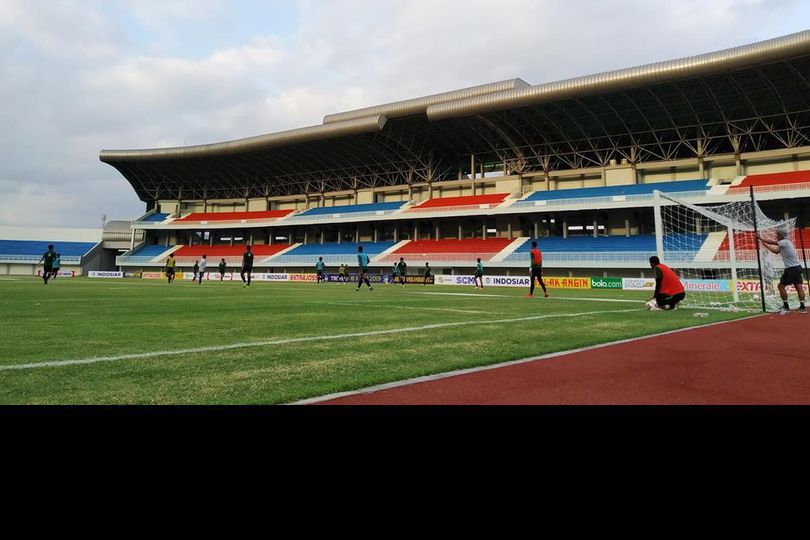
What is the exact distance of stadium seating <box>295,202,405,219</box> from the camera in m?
50.5

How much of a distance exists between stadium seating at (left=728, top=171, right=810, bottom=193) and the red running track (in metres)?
36.5

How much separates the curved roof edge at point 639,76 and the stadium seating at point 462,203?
9038mm

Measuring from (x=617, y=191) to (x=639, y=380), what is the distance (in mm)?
40892

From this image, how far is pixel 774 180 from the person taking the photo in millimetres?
34812

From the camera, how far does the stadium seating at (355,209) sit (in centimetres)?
5053

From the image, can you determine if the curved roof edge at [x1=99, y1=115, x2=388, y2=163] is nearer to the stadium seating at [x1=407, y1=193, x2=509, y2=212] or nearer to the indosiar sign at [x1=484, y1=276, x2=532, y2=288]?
the stadium seating at [x1=407, y1=193, x2=509, y2=212]

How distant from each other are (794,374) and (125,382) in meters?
5.68

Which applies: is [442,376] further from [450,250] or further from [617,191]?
[617,191]

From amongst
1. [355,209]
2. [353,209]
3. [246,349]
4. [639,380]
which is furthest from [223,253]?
[639,380]

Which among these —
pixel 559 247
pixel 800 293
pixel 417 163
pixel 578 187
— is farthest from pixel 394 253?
pixel 800 293

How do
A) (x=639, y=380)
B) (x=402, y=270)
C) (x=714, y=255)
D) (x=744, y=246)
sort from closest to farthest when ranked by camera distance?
(x=639, y=380) → (x=744, y=246) → (x=714, y=255) → (x=402, y=270)

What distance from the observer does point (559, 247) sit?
40281 mm

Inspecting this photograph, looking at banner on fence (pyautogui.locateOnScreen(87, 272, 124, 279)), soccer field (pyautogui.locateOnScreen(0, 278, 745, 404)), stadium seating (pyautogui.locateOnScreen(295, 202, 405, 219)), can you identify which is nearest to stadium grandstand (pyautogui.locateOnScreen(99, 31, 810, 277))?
stadium seating (pyautogui.locateOnScreen(295, 202, 405, 219))
